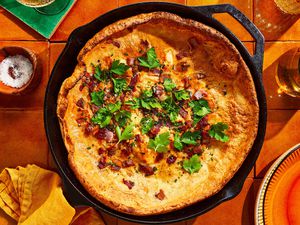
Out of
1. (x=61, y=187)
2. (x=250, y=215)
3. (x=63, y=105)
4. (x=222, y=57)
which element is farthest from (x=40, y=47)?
(x=250, y=215)

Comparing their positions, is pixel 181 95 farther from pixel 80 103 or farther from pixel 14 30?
pixel 14 30

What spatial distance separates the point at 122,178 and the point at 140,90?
34 cm

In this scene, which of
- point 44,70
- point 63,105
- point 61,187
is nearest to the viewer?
point 63,105

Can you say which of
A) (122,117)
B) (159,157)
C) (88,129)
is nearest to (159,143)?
(159,157)

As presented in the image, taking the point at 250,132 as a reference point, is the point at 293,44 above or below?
above

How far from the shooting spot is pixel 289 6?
7.47ft

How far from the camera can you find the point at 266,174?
2141mm

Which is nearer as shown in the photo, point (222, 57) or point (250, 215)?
point (222, 57)

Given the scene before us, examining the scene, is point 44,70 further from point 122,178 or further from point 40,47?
point 122,178

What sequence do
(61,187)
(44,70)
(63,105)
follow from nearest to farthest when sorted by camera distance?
(63,105), (61,187), (44,70)

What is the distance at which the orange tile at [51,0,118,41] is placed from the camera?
2270 mm

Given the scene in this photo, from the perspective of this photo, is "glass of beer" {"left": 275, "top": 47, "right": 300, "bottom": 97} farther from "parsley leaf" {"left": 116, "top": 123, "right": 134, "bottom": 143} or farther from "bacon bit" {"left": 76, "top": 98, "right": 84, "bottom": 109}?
"bacon bit" {"left": 76, "top": 98, "right": 84, "bottom": 109}

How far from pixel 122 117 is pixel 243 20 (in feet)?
1.89

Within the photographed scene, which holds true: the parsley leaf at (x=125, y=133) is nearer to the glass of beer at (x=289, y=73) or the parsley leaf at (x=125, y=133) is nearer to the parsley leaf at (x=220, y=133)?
the parsley leaf at (x=220, y=133)
